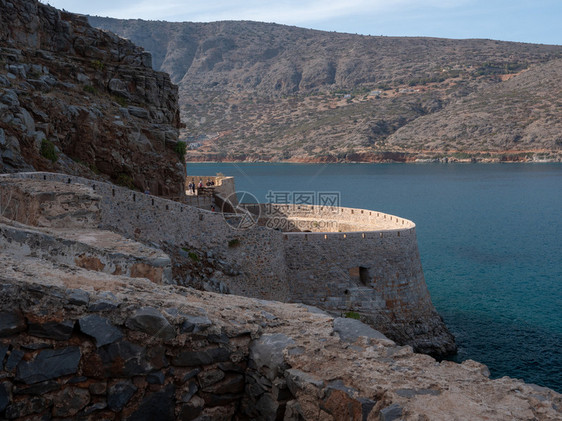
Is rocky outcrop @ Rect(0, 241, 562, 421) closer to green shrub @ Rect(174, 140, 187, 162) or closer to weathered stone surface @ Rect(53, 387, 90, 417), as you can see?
weathered stone surface @ Rect(53, 387, 90, 417)

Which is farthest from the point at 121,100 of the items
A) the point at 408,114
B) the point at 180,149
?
the point at 408,114

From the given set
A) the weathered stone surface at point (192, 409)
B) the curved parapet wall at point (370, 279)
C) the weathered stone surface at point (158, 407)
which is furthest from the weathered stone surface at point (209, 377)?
the curved parapet wall at point (370, 279)

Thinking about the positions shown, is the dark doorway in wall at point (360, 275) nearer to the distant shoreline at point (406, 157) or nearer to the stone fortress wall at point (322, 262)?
the stone fortress wall at point (322, 262)

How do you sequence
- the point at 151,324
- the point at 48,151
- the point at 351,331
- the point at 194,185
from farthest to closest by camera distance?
the point at 194,185
the point at 48,151
the point at 351,331
the point at 151,324

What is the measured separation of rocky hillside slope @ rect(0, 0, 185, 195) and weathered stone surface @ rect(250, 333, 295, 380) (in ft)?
47.9

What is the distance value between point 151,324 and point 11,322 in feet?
3.91

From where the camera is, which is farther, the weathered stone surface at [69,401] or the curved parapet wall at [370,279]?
the curved parapet wall at [370,279]

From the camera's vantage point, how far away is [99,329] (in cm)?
520

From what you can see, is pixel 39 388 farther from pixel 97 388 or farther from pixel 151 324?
pixel 151 324

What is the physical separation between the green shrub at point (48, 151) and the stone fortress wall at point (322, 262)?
208 inches

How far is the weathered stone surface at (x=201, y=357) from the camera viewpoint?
548 cm

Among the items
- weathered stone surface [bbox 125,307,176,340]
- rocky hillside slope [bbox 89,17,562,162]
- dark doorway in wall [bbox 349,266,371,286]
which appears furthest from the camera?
rocky hillside slope [bbox 89,17,562,162]

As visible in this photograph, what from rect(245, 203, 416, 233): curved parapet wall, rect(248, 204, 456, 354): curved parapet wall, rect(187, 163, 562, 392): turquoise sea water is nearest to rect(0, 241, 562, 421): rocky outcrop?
rect(248, 204, 456, 354): curved parapet wall

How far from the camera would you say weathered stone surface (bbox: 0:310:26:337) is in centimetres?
489
